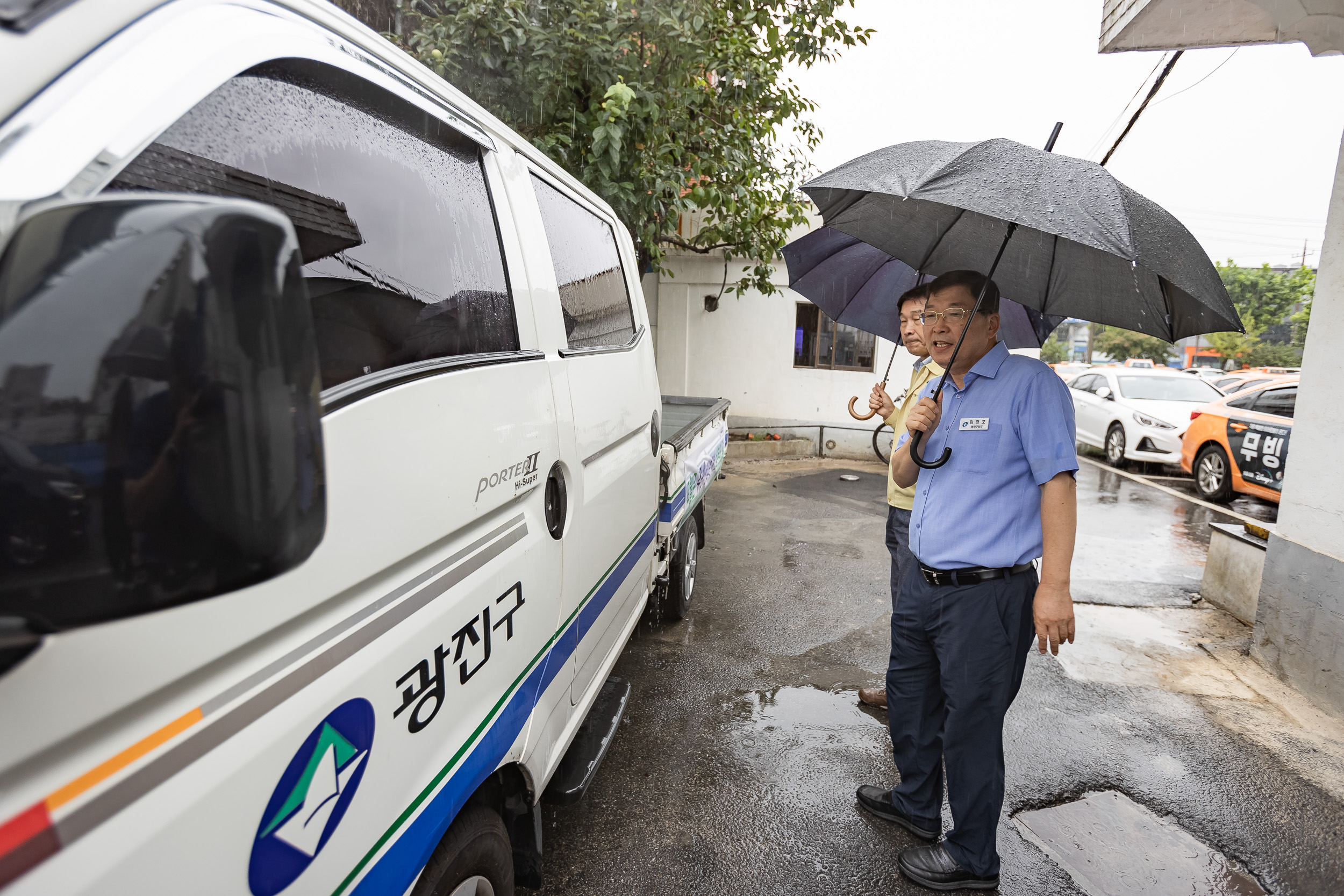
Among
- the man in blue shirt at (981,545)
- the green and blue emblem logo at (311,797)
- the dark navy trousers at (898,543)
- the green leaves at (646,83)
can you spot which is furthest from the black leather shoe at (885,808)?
the green leaves at (646,83)

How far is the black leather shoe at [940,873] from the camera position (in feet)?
7.78

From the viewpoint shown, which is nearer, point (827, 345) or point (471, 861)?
point (471, 861)

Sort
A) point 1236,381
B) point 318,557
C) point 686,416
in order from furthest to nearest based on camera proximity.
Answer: point 1236,381 < point 686,416 < point 318,557

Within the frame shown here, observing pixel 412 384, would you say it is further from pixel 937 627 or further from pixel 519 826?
pixel 937 627

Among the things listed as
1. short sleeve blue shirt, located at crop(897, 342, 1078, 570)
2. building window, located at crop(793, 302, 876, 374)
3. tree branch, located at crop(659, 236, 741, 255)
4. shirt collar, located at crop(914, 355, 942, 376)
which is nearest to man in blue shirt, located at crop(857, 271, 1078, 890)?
short sleeve blue shirt, located at crop(897, 342, 1078, 570)

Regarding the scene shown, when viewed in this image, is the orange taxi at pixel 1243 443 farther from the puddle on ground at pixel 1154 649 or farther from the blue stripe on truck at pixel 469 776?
the blue stripe on truck at pixel 469 776

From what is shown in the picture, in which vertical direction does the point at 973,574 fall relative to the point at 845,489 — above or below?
above

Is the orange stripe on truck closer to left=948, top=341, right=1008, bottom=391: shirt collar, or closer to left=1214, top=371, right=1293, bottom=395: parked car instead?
left=948, top=341, right=1008, bottom=391: shirt collar

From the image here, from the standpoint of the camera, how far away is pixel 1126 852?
260 cm

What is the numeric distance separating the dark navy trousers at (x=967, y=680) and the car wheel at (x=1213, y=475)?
25.5 ft

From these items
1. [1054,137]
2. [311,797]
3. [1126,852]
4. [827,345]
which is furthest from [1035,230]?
[827,345]

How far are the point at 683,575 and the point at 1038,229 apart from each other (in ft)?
9.89

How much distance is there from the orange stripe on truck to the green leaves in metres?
4.67

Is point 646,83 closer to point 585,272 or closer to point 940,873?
point 585,272
